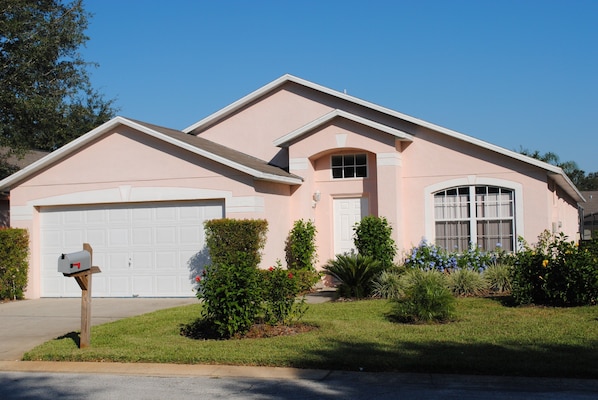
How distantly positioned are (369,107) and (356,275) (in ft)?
20.0

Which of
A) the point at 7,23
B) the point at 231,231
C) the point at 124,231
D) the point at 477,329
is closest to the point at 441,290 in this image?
the point at 477,329

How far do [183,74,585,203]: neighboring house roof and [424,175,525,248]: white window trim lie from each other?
0.73 m

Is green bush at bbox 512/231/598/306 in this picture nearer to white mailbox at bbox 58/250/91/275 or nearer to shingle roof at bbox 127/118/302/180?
shingle roof at bbox 127/118/302/180

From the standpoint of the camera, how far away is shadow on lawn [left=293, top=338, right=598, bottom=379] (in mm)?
8344

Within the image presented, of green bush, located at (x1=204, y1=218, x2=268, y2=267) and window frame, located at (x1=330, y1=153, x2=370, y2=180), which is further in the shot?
window frame, located at (x1=330, y1=153, x2=370, y2=180)

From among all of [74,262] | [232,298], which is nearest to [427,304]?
[232,298]

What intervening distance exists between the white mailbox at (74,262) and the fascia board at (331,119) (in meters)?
9.07

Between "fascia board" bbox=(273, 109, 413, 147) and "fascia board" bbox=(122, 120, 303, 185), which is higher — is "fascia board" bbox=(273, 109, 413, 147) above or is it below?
above

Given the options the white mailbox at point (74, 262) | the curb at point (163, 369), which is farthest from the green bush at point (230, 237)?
the curb at point (163, 369)

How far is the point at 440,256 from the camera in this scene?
56.4 feet

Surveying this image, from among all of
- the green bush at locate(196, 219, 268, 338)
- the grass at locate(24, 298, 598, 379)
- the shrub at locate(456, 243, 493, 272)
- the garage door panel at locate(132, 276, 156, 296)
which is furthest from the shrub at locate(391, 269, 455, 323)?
the garage door panel at locate(132, 276, 156, 296)

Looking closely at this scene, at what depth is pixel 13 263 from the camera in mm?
17750

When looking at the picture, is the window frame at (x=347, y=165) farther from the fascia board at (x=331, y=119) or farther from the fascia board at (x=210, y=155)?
the fascia board at (x=210, y=155)

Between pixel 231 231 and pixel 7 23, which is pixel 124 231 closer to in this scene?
pixel 231 231
